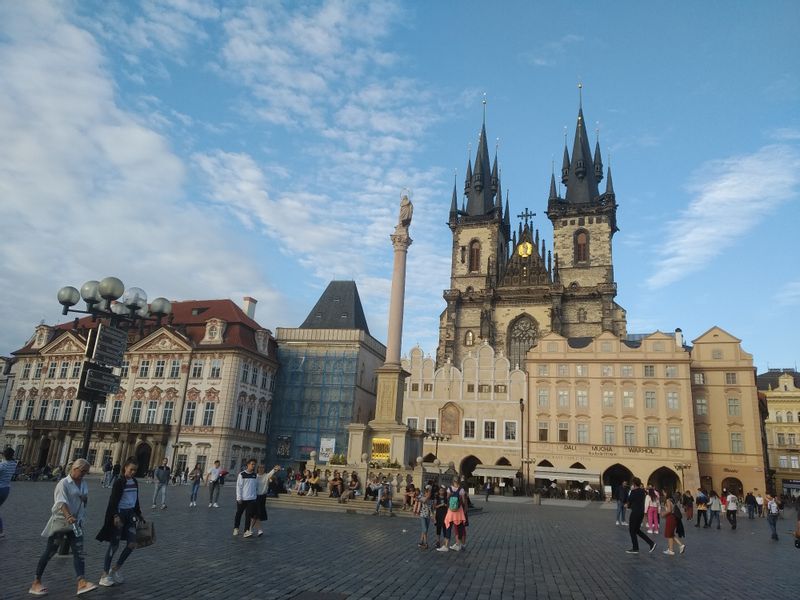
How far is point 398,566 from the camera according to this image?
10688 mm

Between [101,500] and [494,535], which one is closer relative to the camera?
[494,535]

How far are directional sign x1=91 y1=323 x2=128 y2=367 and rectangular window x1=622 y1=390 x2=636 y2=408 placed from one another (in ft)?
144

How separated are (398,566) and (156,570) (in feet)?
12.9

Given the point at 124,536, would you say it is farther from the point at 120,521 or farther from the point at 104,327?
the point at 104,327

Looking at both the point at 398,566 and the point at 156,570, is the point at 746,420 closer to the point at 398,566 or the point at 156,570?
the point at 398,566

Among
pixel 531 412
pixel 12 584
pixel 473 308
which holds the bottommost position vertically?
pixel 12 584

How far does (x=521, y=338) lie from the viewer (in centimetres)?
6606

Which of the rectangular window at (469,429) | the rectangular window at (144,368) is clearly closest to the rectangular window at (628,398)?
the rectangular window at (469,429)

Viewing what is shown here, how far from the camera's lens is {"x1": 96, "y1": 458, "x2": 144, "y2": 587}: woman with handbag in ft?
26.1

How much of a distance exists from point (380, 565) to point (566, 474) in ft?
127

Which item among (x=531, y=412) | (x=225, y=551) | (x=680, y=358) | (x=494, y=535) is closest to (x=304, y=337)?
(x=531, y=412)

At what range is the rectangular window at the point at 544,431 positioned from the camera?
50406 millimetres

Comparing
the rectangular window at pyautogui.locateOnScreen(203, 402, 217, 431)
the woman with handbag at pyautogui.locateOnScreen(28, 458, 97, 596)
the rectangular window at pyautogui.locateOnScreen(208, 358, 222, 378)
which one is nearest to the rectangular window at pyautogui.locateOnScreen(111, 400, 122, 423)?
the rectangular window at pyautogui.locateOnScreen(203, 402, 217, 431)

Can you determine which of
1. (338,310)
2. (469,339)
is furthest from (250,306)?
(469,339)
